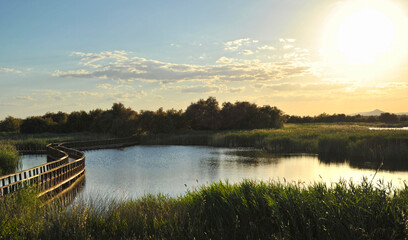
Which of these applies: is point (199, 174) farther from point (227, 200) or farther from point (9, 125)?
point (9, 125)

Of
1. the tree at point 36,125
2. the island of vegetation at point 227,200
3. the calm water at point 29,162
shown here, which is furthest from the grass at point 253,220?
the tree at point 36,125

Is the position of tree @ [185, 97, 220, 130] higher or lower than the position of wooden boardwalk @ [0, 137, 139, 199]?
higher

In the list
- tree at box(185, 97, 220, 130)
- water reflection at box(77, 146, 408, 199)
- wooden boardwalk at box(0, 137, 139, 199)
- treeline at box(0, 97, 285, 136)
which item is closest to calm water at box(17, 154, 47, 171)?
wooden boardwalk at box(0, 137, 139, 199)

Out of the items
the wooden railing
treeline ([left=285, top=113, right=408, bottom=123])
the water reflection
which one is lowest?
the water reflection

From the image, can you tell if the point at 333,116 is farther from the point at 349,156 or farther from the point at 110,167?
the point at 110,167

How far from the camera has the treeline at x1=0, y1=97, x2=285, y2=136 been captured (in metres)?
65.3

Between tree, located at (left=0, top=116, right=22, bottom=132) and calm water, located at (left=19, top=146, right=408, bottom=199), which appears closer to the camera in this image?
calm water, located at (left=19, top=146, right=408, bottom=199)

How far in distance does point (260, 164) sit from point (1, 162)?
70.1ft

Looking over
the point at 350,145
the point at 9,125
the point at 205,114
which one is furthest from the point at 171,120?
the point at 9,125

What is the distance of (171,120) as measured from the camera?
217 feet

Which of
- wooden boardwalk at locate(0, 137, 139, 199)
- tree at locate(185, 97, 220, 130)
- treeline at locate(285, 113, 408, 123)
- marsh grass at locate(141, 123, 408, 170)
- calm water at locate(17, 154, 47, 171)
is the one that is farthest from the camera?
treeline at locate(285, 113, 408, 123)

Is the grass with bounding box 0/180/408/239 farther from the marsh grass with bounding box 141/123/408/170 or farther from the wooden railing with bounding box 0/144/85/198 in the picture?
the marsh grass with bounding box 141/123/408/170

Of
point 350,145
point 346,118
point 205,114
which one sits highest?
point 205,114

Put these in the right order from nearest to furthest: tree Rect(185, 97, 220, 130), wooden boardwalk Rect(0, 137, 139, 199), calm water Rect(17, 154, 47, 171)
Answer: wooden boardwalk Rect(0, 137, 139, 199) < calm water Rect(17, 154, 47, 171) < tree Rect(185, 97, 220, 130)
